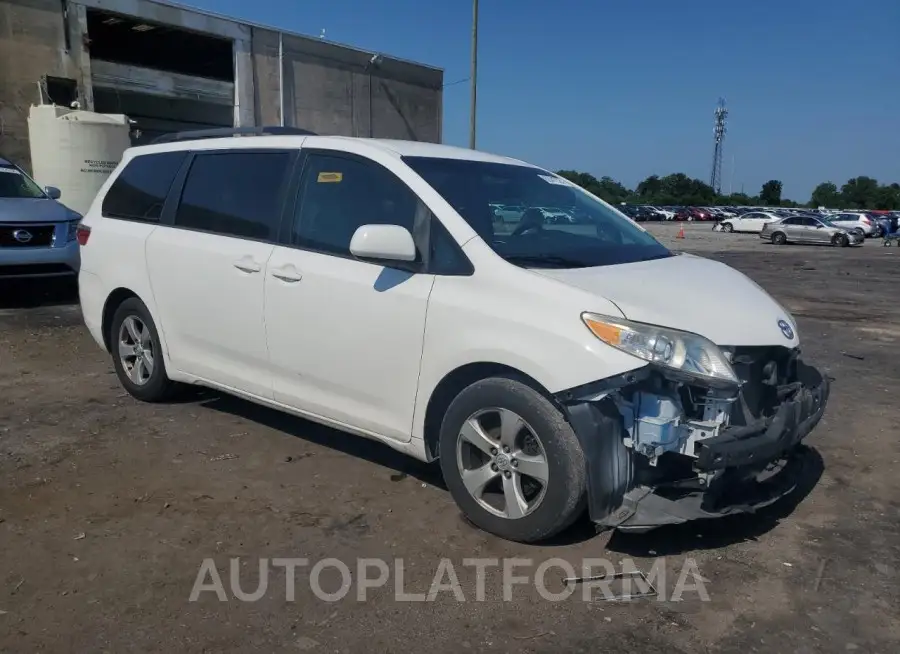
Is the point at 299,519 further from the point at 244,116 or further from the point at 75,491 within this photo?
the point at 244,116

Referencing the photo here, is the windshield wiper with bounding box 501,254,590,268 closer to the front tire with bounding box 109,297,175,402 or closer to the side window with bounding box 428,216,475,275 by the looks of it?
the side window with bounding box 428,216,475,275

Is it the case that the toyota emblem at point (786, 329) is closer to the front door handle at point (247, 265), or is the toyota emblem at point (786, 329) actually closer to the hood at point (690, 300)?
the hood at point (690, 300)

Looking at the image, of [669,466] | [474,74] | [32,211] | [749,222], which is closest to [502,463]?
[669,466]

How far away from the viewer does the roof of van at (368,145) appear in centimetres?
413

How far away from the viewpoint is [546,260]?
365 centimetres

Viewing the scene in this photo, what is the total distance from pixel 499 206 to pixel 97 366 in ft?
14.2

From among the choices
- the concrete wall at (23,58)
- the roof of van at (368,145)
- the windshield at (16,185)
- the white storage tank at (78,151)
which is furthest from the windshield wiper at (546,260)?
the concrete wall at (23,58)

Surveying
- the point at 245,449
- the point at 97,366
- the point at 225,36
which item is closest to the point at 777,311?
the point at 245,449

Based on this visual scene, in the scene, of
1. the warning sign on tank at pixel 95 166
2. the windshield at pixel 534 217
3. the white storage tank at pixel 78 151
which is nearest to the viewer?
the windshield at pixel 534 217

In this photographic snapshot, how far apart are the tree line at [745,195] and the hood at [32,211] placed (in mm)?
93882

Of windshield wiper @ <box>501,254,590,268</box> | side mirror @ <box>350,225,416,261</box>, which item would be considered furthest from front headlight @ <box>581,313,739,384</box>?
side mirror @ <box>350,225,416,261</box>

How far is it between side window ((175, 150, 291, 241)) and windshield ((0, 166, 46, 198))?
257 inches

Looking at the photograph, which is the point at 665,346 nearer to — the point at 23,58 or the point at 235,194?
the point at 235,194

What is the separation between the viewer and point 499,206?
403 centimetres
